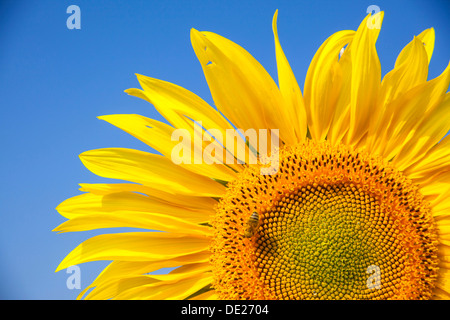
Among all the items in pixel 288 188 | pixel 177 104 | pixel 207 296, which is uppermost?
pixel 177 104

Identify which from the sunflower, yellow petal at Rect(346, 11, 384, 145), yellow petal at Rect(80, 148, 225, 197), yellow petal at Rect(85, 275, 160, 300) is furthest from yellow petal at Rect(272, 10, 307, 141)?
yellow petal at Rect(85, 275, 160, 300)

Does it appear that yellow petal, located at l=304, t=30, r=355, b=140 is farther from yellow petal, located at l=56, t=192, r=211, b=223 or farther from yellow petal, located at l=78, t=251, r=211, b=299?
yellow petal, located at l=78, t=251, r=211, b=299

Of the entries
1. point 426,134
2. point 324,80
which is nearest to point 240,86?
point 324,80

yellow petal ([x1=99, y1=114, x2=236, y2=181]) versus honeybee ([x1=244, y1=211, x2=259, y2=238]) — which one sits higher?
yellow petal ([x1=99, y1=114, x2=236, y2=181])

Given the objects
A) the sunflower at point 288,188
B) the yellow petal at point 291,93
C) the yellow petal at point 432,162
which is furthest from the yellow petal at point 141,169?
the yellow petal at point 432,162

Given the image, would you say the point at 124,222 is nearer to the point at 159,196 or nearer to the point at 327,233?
the point at 159,196

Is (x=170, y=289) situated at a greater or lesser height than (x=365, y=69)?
lesser
